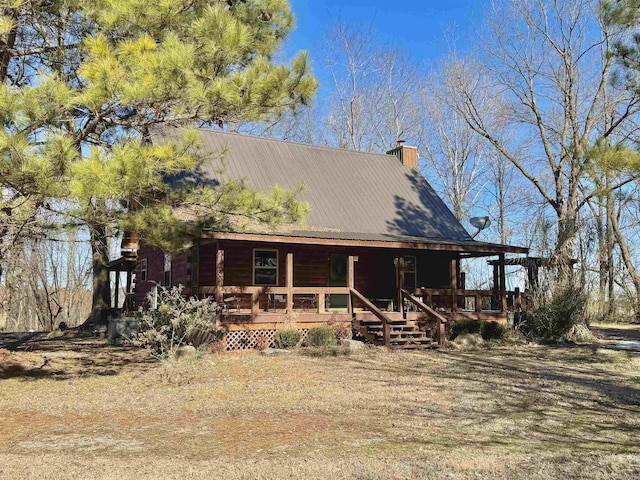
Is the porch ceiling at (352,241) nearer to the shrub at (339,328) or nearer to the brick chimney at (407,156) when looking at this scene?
the shrub at (339,328)

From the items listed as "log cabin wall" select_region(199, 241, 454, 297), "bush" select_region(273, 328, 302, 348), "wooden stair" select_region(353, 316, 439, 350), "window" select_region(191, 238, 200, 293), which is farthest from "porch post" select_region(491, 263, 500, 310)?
"window" select_region(191, 238, 200, 293)

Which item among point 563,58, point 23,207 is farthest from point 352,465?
point 563,58

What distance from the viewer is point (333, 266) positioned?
1880 centimetres

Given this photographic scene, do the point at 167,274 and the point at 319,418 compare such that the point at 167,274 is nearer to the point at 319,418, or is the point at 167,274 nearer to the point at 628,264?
the point at 319,418

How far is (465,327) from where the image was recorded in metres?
16.7

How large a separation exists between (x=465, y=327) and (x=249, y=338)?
6.42 m

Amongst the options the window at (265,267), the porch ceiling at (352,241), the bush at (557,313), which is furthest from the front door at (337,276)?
the bush at (557,313)

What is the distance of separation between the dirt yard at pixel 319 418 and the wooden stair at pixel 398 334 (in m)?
1.89

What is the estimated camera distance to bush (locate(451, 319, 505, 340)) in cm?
1669

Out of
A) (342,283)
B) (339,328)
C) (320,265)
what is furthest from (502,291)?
(339,328)

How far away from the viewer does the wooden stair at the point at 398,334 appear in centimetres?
1488

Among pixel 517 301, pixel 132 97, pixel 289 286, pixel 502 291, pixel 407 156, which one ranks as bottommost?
pixel 517 301

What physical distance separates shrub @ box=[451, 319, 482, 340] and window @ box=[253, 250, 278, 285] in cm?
553

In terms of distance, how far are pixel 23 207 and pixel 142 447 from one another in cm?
467
